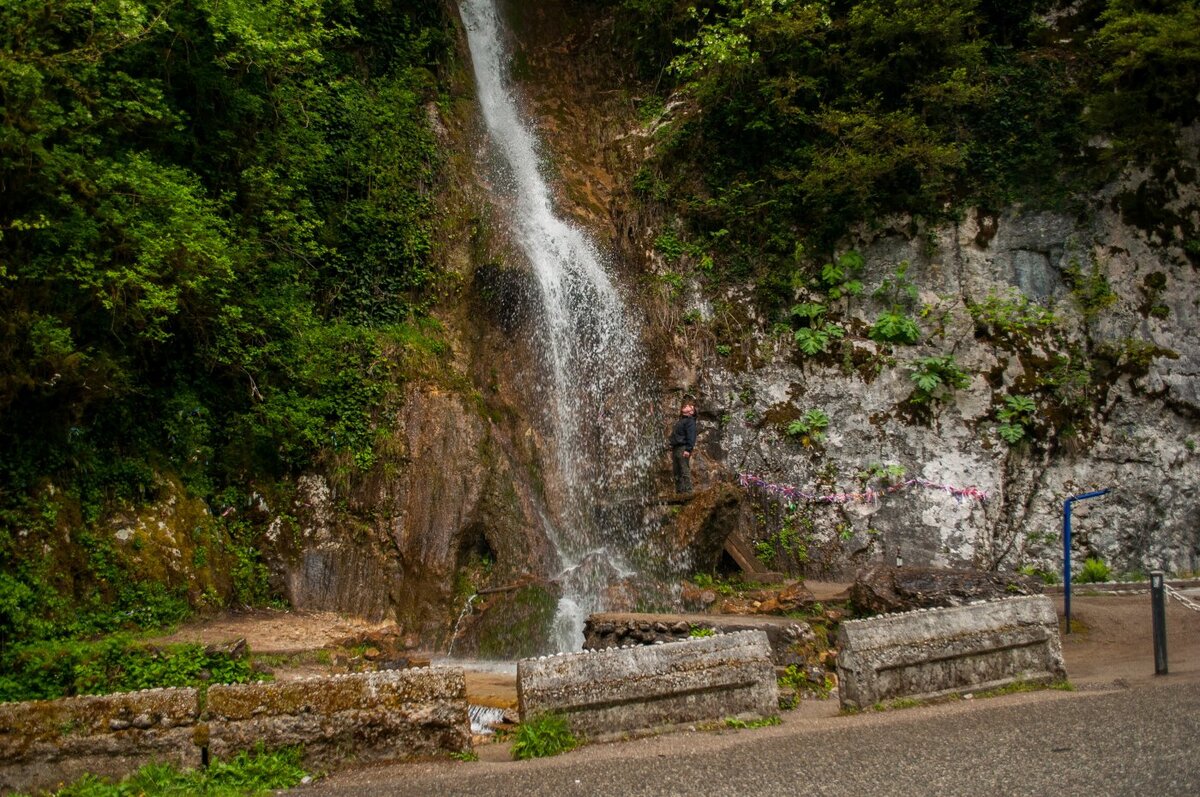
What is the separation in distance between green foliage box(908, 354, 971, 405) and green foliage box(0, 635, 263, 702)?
35.3 ft

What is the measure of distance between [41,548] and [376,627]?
12.0 feet

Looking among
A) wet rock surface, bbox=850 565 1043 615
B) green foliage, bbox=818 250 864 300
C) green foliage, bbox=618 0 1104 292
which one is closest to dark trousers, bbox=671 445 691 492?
wet rock surface, bbox=850 565 1043 615

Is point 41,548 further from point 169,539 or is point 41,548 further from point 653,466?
point 653,466

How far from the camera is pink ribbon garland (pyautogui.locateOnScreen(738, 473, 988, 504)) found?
12391mm

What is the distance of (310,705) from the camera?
4.79 metres

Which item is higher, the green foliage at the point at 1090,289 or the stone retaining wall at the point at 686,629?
the green foliage at the point at 1090,289

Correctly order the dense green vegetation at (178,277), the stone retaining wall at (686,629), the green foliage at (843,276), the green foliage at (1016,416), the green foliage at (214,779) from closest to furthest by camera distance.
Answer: the green foliage at (214,779)
the dense green vegetation at (178,277)
the stone retaining wall at (686,629)
the green foliage at (1016,416)
the green foliage at (843,276)

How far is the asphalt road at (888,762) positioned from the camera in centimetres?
409

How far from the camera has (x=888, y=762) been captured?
4461 mm

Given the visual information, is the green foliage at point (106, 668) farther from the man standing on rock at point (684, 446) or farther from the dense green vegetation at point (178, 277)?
the man standing on rock at point (684, 446)

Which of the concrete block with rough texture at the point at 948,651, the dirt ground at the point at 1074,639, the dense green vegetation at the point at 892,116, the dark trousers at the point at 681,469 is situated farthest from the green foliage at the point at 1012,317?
the concrete block with rough texture at the point at 948,651

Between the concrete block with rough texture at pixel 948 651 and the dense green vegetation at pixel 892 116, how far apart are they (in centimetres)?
898

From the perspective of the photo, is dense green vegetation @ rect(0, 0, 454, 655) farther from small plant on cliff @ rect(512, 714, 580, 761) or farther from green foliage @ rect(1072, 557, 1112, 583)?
green foliage @ rect(1072, 557, 1112, 583)

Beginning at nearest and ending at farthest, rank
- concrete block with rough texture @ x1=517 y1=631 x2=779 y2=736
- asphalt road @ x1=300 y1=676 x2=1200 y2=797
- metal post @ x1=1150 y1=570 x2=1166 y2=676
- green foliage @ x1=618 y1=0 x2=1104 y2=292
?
asphalt road @ x1=300 y1=676 x2=1200 y2=797, concrete block with rough texture @ x1=517 y1=631 x2=779 y2=736, metal post @ x1=1150 y1=570 x2=1166 y2=676, green foliage @ x1=618 y1=0 x2=1104 y2=292
